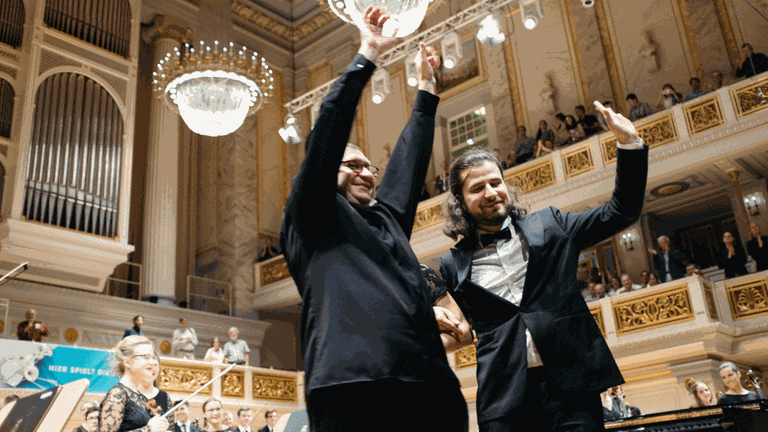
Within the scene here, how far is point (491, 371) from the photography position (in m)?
2.03

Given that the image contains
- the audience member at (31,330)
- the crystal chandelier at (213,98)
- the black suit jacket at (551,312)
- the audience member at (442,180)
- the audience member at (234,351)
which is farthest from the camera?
the audience member at (442,180)

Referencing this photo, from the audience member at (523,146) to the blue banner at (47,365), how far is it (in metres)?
7.63

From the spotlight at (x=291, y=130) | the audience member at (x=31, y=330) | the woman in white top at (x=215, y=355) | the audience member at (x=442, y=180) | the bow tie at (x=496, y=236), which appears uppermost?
the spotlight at (x=291, y=130)

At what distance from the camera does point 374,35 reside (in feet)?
5.72

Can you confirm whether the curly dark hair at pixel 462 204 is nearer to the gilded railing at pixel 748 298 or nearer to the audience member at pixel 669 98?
the gilded railing at pixel 748 298

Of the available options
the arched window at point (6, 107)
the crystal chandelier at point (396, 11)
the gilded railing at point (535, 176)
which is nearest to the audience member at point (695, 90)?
the gilded railing at point (535, 176)

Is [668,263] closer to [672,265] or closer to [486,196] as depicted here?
[672,265]

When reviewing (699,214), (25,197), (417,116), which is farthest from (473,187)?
(699,214)

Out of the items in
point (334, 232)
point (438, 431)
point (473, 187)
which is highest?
point (473, 187)

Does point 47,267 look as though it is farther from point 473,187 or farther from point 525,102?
point 473,187

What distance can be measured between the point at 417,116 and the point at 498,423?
907mm

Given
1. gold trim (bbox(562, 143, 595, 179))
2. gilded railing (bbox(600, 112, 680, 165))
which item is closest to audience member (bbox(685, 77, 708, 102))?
gilded railing (bbox(600, 112, 680, 165))

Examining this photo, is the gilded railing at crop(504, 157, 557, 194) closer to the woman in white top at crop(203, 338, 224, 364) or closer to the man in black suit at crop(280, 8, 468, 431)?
the woman in white top at crop(203, 338, 224, 364)

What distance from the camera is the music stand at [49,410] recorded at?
101 inches
